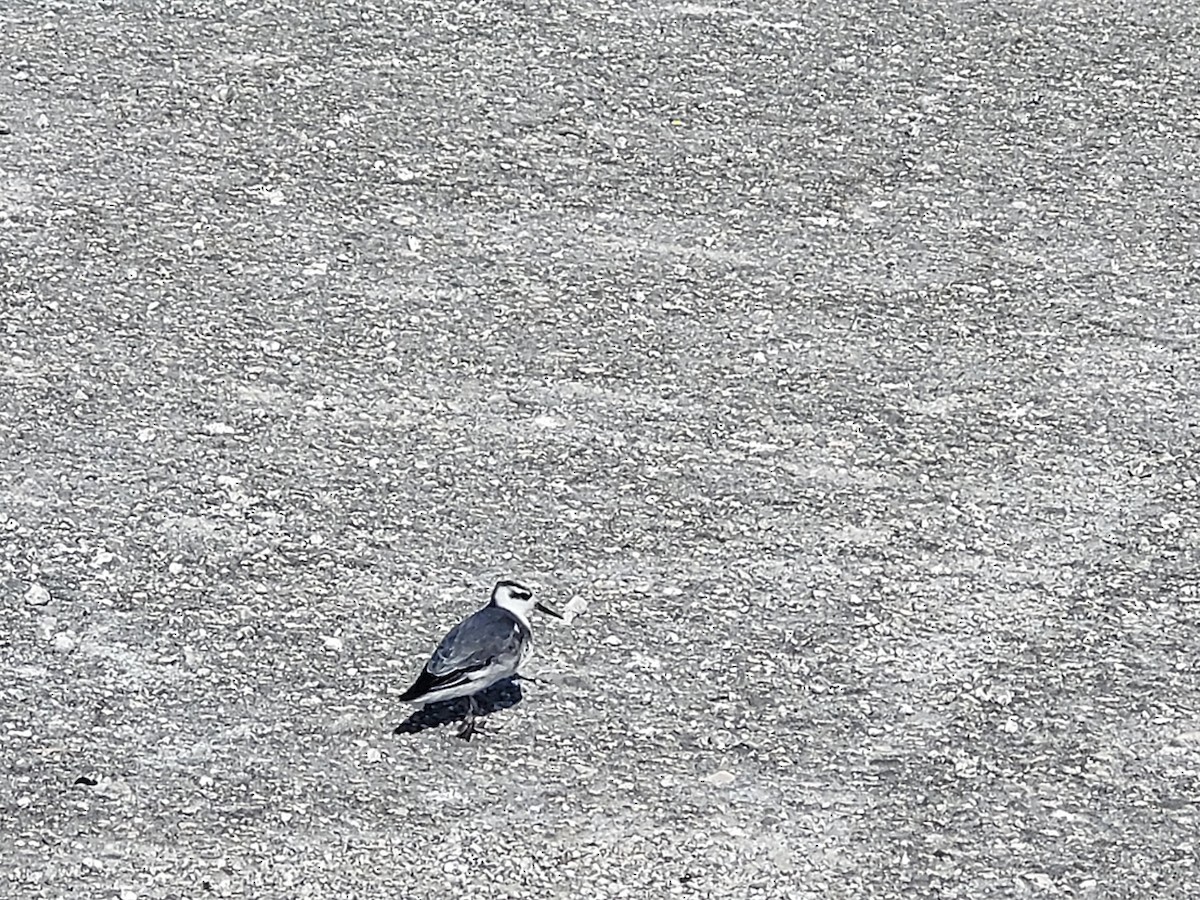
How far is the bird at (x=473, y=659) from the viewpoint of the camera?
7.18 metres

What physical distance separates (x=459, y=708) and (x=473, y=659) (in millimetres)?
383

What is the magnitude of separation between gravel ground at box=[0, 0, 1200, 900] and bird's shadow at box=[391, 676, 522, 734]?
7 cm

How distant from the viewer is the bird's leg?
7.36 metres

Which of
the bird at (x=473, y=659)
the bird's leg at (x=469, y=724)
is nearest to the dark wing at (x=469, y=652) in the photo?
the bird at (x=473, y=659)

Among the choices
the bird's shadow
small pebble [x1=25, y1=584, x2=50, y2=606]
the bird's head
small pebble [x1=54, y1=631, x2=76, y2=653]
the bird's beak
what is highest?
the bird's head

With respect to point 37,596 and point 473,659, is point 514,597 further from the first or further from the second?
point 37,596

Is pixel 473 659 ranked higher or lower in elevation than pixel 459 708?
higher

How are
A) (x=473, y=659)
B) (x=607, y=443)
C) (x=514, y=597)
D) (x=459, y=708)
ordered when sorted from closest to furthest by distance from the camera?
(x=473, y=659) < (x=459, y=708) < (x=514, y=597) < (x=607, y=443)

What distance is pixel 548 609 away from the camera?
8.03 m

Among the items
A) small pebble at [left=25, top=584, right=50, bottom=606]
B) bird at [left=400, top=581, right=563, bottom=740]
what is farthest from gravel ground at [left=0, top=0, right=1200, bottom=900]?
bird at [left=400, top=581, right=563, bottom=740]

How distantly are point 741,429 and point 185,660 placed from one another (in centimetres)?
288

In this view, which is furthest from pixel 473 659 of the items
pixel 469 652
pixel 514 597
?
pixel 514 597

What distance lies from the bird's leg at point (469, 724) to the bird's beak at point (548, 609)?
537 millimetres

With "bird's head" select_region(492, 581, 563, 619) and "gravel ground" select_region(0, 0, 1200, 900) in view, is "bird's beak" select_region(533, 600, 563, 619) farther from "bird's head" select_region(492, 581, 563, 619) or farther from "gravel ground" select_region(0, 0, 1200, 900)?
"bird's head" select_region(492, 581, 563, 619)
